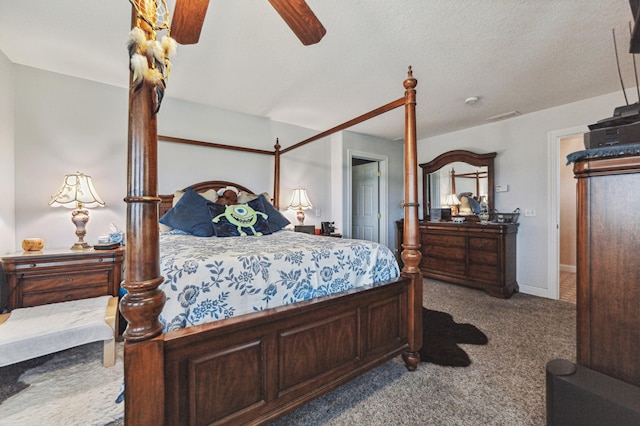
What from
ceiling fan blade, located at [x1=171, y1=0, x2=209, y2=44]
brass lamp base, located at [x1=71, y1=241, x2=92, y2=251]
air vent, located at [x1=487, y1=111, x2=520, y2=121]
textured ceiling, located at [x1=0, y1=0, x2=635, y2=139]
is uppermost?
textured ceiling, located at [x1=0, y1=0, x2=635, y2=139]

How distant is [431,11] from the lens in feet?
5.86

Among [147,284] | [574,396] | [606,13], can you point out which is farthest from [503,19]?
[147,284]

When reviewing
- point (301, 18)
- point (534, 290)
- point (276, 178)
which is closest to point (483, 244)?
point (534, 290)

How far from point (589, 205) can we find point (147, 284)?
1416 mm

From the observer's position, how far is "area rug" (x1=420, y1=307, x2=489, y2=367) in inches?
78.3

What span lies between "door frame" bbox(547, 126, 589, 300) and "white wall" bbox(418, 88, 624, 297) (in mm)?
34

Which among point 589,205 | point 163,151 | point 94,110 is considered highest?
point 94,110

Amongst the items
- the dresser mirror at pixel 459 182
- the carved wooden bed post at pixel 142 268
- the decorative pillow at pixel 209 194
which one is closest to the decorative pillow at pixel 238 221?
the decorative pillow at pixel 209 194

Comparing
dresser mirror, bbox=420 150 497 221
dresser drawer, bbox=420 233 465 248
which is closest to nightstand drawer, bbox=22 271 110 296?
dresser drawer, bbox=420 233 465 248

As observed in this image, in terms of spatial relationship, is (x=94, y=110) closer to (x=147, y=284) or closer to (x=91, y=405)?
(x=91, y=405)

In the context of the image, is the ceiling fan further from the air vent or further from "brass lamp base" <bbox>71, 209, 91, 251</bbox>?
the air vent

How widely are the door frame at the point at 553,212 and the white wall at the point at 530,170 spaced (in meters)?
0.03

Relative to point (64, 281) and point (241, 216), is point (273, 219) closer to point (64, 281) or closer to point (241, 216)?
point (241, 216)

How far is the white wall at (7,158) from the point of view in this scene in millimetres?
2260
